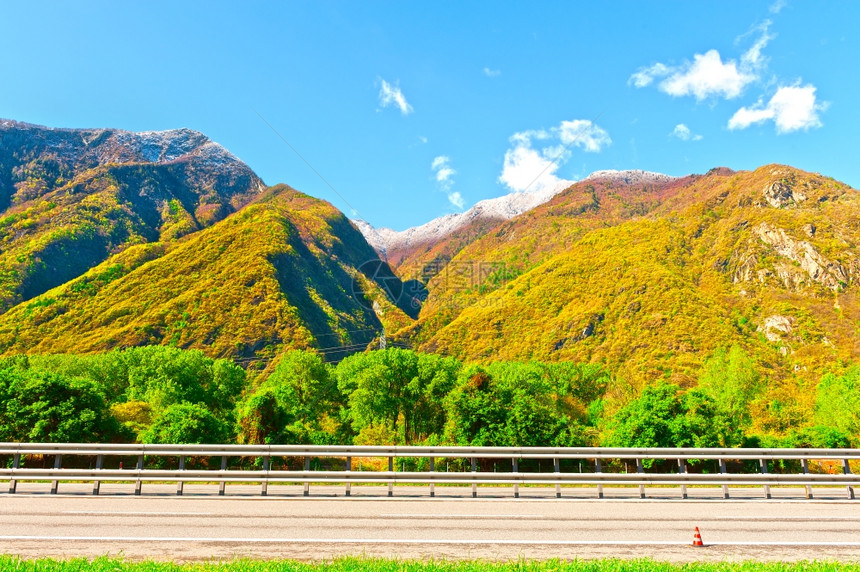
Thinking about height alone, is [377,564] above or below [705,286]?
below

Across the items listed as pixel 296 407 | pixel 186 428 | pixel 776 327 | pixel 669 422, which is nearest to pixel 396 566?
pixel 186 428

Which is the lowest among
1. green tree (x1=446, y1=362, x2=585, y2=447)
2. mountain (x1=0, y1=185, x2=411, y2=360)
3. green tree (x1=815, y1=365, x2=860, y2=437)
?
green tree (x1=815, y1=365, x2=860, y2=437)

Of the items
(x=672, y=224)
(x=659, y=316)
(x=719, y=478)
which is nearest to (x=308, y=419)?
(x=719, y=478)

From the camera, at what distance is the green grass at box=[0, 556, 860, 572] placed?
757 cm

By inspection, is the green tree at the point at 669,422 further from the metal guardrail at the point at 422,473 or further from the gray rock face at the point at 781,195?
the gray rock face at the point at 781,195

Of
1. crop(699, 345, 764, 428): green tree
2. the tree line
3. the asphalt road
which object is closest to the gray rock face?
the tree line

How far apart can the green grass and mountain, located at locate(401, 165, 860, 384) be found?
388 feet

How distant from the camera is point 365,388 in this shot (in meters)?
51.5

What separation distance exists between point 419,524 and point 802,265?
179m

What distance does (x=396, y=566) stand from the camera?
25.8 feet

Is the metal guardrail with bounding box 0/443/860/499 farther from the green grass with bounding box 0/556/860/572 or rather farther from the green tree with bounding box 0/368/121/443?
the green tree with bounding box 0/368/121/443

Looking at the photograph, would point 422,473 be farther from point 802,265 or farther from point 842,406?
point 802,265

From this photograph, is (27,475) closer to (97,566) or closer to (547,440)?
(97,566)

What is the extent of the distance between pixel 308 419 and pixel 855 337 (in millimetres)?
138152
